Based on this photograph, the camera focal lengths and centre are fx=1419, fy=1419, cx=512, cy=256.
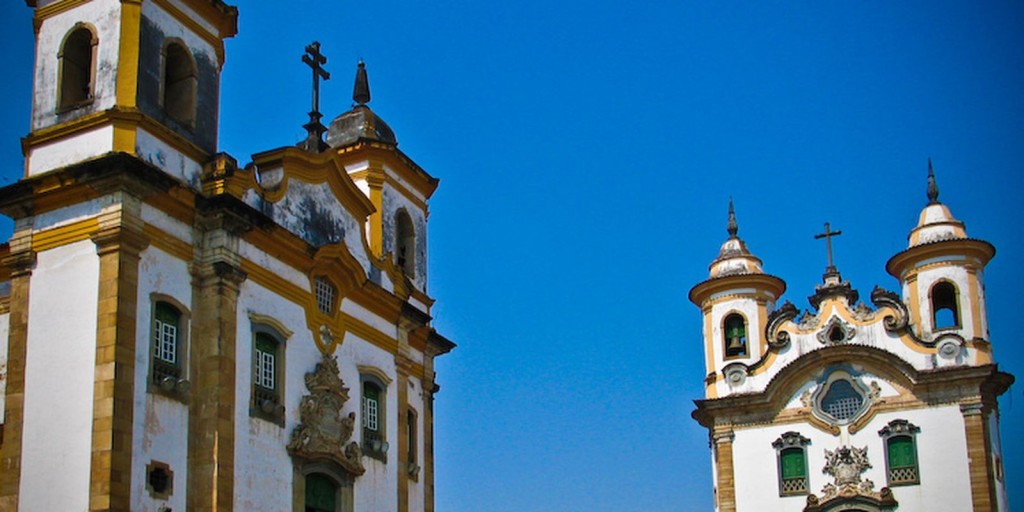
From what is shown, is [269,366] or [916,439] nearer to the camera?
[269,366]

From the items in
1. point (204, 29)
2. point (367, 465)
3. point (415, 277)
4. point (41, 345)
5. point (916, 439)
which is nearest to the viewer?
point (41, 345)

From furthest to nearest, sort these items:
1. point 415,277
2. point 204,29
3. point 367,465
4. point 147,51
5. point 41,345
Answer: point 415,277 < point 367,465 < point 204,29 < point 147,51 < point 41,345

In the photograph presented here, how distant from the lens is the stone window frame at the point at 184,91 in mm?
21906

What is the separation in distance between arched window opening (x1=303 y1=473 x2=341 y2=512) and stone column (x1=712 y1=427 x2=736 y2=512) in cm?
1981

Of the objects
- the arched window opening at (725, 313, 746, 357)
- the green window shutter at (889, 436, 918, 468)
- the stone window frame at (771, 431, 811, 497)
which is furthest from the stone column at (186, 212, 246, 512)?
the arched window opening at (725, 313, 746, 357)

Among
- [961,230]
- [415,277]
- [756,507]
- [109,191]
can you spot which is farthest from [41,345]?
[961,230]

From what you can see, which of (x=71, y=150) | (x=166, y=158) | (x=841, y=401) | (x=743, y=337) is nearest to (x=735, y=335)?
(x=743, y=337)

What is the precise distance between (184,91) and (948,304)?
84.6 ft

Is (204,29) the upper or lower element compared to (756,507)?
upper

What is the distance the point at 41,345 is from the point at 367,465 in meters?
6.77

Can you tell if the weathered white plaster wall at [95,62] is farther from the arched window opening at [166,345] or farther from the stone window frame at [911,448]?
the stone window frame at [911,448]

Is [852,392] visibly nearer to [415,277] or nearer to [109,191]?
[415,277]

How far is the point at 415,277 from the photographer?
28.3 metres

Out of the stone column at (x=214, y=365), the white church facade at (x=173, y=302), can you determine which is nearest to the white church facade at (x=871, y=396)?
the white church facade at (x=173, y=302)
